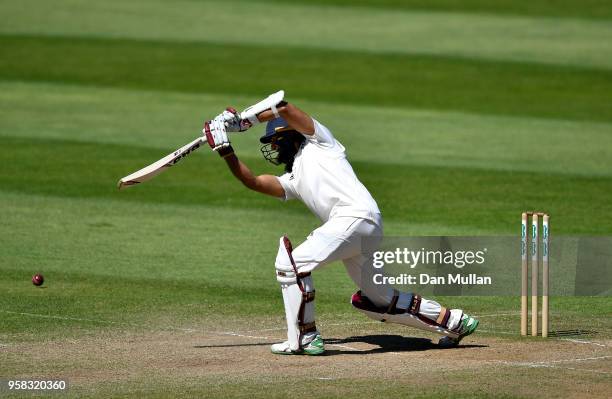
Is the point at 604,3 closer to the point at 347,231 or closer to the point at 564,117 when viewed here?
the point at 564,117

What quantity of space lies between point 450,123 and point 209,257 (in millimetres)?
8031

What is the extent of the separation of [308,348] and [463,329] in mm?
1200

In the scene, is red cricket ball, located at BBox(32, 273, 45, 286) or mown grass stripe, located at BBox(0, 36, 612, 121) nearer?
red cricket ball, located at BBox(32, 273, 45, 286)

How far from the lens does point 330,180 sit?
8.38 meters

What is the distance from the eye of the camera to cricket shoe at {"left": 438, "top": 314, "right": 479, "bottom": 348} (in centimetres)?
860

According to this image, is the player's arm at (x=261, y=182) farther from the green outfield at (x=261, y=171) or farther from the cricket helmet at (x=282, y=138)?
the green outfield at (x=261, y=171)

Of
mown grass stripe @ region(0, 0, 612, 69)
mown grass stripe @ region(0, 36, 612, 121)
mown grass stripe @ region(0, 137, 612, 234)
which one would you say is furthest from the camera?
mown grass stripe @ region(0, 0, 612, 69)

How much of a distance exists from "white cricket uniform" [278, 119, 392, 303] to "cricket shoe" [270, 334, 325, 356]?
531mm

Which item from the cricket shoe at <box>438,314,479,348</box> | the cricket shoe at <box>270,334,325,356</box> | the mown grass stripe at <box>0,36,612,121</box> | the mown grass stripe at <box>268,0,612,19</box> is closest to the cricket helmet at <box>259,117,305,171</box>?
the cricket shoe at <box>270,334,325,356</box>

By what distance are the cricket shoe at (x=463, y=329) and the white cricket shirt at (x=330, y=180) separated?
40.1 inches

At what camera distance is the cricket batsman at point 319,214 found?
8352mm

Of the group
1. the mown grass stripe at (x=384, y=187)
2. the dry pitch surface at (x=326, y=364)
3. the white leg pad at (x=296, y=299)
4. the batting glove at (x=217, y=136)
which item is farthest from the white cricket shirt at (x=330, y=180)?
the mown grass stripe at (x=384, y=187)

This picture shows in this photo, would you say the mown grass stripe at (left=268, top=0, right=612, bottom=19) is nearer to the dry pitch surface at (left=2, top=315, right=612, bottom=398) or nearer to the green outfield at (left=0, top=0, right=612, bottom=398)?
the green outfield at (left=0, top=0, right=612, bottom=398)

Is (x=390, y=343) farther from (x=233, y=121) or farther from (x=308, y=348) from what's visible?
(x=233, y=121)
